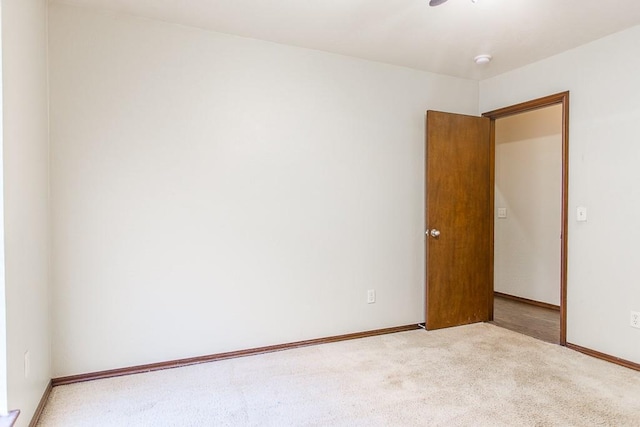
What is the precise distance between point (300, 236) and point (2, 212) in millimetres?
1892

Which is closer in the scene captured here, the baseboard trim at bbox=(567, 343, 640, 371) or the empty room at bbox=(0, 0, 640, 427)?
the empty room at bbox=(0, 0, 640, 427)

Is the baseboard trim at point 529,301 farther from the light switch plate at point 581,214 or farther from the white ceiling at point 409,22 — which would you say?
the white ceiling at point 409,22

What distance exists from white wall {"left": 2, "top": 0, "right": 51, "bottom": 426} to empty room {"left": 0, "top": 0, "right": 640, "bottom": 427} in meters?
0.02

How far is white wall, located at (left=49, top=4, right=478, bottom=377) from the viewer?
242 cm

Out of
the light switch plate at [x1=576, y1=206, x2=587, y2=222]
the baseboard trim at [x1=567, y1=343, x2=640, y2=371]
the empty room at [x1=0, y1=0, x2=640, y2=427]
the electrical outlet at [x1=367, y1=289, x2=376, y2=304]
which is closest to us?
the empty room at [x1=0, y1=0, x2=640, y2=427]

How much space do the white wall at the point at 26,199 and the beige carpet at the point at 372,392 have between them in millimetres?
406

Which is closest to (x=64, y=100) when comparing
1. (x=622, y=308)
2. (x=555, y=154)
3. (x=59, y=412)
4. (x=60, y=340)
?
(x=60, y=340)

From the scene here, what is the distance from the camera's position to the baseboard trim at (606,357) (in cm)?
263

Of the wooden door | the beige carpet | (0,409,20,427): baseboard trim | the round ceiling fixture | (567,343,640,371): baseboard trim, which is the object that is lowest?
the beige carpet

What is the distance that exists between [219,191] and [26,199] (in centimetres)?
115

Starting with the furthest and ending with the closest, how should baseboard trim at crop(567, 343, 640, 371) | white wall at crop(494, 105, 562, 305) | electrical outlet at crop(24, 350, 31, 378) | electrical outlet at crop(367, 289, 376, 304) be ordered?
white wall at crop(494, 105, 562, 305) → electrical outlet at crop(367, 289, 376, 304) → baseboard trim at crop(567, 343, 640, 371) → electrical outlet at crop(24, 350, 31, 378)

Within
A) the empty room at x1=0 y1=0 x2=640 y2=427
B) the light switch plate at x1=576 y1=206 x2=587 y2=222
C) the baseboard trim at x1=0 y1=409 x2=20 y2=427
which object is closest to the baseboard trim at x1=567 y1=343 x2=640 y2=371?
the empty room at x1=0 y1=0 x2=640 y2=427

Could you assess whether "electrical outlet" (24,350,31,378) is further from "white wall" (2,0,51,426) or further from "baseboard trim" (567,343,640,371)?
"baseboard trim" (567,343,640,371)

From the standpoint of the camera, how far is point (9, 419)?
60.1 inches
